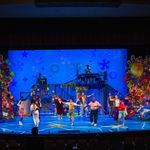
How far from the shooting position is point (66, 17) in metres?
11.7

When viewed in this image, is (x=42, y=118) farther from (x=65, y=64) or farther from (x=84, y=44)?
(x=84, y=44)

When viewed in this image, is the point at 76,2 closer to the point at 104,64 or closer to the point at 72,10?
the point at 72,10

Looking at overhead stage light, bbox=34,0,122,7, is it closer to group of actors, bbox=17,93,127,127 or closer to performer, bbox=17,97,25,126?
group of actors, bbox=17,93,127,127

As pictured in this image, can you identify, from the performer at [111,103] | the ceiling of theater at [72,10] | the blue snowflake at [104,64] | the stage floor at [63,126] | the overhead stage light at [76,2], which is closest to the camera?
the overhead stage light at [76,2]

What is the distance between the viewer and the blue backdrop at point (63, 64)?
11.7m

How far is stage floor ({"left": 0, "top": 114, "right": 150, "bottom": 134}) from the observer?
451 inches

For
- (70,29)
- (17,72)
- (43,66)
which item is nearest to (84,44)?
(70,29)

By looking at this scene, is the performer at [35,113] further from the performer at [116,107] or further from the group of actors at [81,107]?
the performer at [116,107]

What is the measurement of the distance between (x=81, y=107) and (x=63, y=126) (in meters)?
0.83

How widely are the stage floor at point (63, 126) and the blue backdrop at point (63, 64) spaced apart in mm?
1099

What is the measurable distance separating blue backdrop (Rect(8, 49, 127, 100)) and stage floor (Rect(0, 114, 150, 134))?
3.61 feet

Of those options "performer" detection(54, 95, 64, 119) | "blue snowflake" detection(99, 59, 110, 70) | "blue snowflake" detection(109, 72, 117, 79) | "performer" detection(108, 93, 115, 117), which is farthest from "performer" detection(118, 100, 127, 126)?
"performer" detection(54, 95, 64, 119)

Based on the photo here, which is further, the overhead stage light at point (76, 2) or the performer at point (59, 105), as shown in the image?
the performer at point (59, 105)

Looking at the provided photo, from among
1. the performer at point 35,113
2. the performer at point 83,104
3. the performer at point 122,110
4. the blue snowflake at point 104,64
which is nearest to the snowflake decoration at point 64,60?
the blue snowflake at point 104,64
